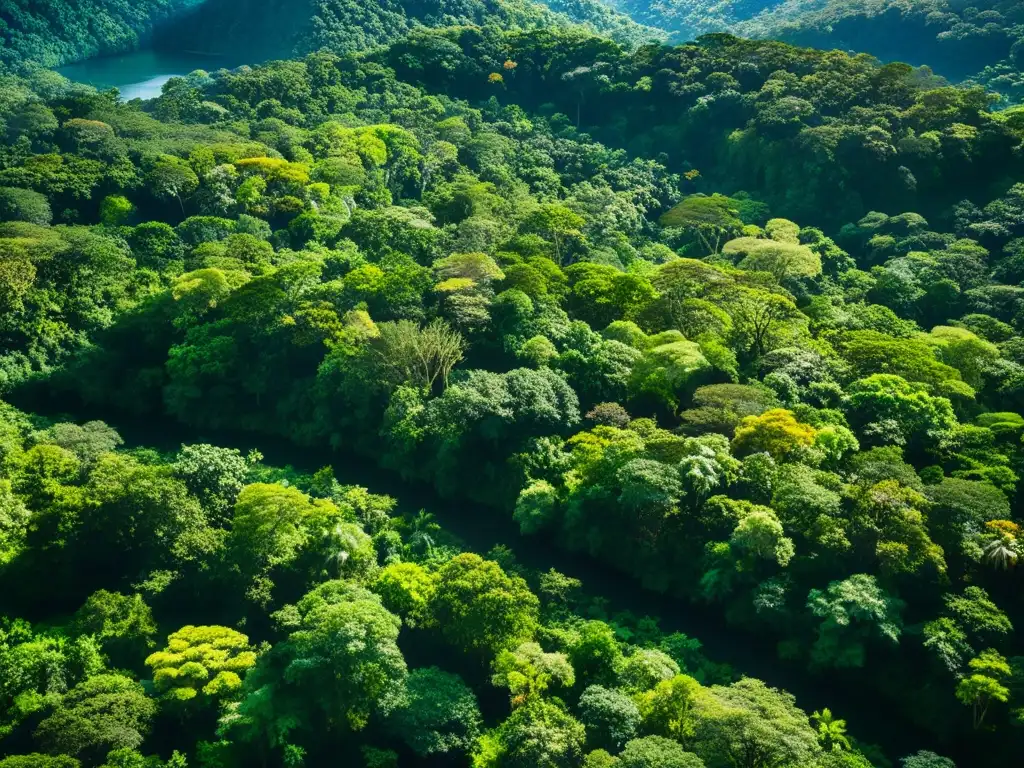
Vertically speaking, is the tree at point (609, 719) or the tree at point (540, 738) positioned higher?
the tree at point (609, 719)

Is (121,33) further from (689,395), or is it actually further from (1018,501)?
(1018,501)

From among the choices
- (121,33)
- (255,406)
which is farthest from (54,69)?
(255,406)

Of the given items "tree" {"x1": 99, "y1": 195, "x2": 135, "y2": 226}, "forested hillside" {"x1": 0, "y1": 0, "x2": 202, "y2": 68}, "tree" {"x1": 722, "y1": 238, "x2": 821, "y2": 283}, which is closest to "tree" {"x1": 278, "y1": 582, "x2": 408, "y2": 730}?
"tree" {"x1": 722, "y1": 238, "x2": 821, "y2": 283}

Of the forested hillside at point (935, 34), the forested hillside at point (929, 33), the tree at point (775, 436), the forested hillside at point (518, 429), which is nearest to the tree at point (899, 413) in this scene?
the forested hillside at point (518, 429)

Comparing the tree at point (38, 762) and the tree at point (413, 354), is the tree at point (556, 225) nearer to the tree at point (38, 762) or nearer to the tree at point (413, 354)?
the tree at point (413, 354)

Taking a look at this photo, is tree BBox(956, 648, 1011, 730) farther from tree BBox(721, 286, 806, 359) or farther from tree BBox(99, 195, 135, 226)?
tree BBox(99, 195, 135, 226)

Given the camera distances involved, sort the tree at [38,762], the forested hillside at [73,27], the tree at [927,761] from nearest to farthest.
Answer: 1. the tree at [38,762]
2. the tree at [927,761]
3. the forested hillside at [73,27]

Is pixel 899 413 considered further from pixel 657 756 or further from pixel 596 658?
pixel 657 756
